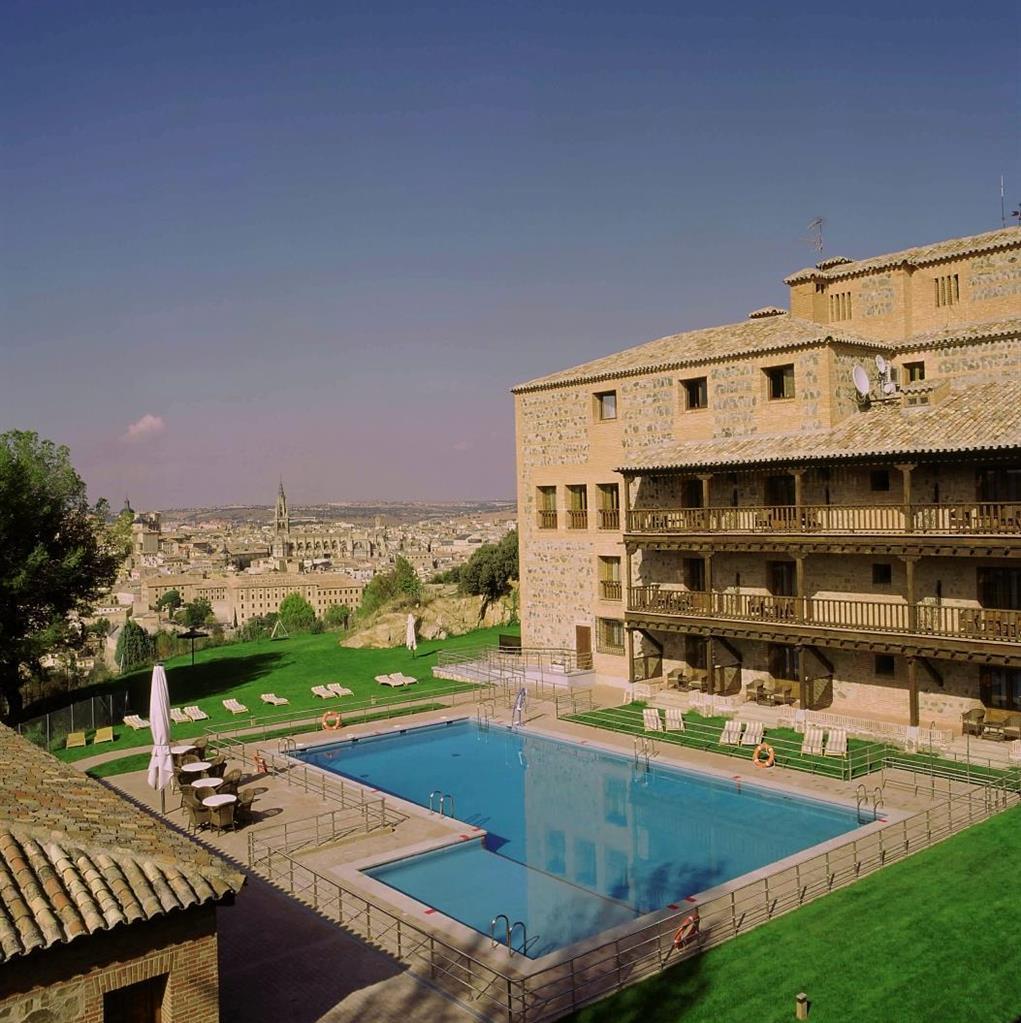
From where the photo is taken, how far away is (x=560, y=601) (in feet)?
114

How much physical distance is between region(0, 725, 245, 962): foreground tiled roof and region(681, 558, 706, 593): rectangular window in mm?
20748

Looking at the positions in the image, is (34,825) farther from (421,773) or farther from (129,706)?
(129,706)

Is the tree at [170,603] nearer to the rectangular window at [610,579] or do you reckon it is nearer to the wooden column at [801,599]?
the rectangular window at [610,579]

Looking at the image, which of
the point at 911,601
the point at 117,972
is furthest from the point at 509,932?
the point at 911,601

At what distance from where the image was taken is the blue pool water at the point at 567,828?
16328 mm

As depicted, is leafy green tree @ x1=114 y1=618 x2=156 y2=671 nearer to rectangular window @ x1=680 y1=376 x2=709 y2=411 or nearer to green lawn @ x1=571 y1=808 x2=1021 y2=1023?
rectangular window @ x1=680 y1=376 x2=709 y2=411

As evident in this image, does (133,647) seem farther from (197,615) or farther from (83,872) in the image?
(197,615)

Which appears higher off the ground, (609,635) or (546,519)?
(546,519)

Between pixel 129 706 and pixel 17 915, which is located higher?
pixel 17 915

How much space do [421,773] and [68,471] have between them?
16593 mm

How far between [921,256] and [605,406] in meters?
10.8

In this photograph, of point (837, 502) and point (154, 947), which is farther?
point (837, 502)

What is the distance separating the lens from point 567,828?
67.6 ft

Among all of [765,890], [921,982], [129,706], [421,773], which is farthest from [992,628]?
[129,706]
